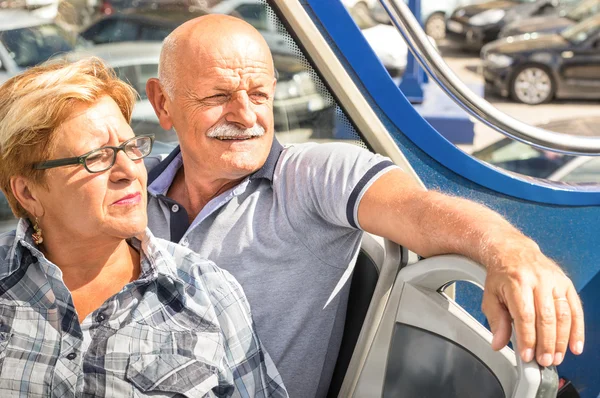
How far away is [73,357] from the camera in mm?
1596

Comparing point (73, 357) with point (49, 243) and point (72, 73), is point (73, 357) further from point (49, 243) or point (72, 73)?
point (72, 73)

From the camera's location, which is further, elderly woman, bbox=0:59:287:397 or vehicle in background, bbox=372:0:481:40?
vehicle in background, bbox=372:0:481:40

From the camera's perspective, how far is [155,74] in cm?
244

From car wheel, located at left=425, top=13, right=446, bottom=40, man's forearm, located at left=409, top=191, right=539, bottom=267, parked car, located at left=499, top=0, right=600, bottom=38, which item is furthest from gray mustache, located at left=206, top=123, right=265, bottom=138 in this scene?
car wheel, located at left=425, top=13, right=446, bottom=40

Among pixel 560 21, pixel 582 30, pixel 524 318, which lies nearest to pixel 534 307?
pixel 524 318

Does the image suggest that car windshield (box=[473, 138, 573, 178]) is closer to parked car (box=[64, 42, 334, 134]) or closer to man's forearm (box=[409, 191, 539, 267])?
parked car (box=[64, 42, 334, 134])

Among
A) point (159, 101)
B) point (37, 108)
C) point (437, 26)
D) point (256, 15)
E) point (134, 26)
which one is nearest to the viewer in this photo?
point (37, 108)

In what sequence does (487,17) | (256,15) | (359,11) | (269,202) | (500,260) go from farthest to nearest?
(487,17) < (359,11) < (256,15) < (269,202) < (500,260)

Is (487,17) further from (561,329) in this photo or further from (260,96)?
(561,329)

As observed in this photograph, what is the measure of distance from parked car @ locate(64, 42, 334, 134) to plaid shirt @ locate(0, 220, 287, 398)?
577 mm

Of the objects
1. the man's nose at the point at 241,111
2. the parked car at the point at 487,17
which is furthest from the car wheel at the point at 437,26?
the man's nose at the point at 241,111

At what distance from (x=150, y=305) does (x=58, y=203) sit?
0.91 ft

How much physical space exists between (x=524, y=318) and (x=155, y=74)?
4.97ft

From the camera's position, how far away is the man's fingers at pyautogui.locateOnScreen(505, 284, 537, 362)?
125 centimetres
